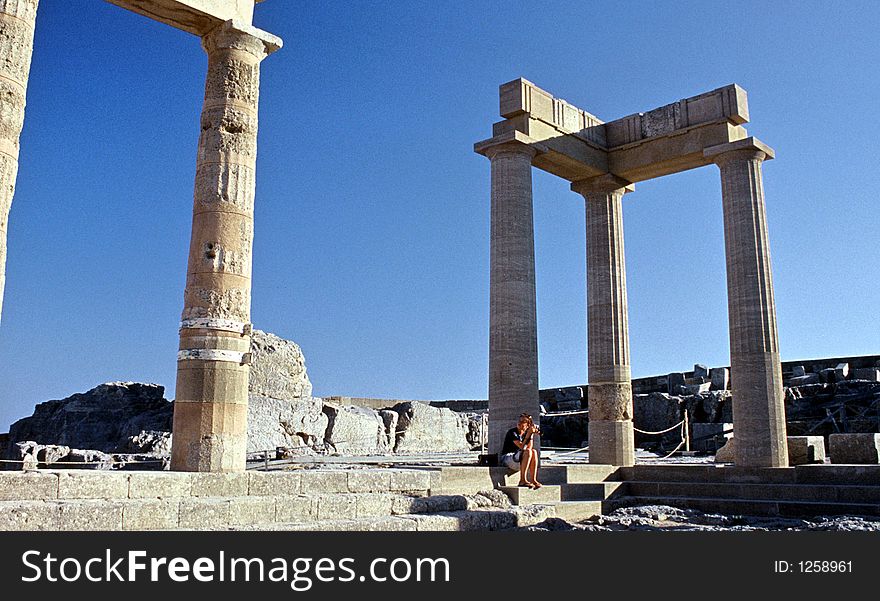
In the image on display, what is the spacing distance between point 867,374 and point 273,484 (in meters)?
22.8

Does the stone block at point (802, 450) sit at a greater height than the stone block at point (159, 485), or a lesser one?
greater

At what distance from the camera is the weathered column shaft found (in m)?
14.9

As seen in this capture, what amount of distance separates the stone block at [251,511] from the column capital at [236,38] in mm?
6315

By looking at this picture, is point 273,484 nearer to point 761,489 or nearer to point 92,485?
point 92,485

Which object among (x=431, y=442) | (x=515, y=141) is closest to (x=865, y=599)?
(x=515, y=141)

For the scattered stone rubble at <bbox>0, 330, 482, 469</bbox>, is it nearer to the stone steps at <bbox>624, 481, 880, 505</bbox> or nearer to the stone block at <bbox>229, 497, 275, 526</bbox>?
the stone steps at <bbox>624, 481, 880, 505</bbox>

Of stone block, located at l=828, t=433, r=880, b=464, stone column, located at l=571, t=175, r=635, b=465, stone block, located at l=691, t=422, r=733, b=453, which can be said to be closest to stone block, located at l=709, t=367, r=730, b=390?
stone block, located at l=691, t=422, r=733, b=453

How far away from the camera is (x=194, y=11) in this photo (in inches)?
432

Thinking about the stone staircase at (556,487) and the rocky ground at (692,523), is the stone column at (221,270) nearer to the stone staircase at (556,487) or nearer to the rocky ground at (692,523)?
the stone staircase at (556,487)

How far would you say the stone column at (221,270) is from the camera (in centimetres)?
1034

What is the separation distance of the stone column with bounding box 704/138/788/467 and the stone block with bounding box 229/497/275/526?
9463 millimetres

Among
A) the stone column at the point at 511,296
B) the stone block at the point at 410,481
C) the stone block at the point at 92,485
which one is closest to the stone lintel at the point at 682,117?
the stone column at the point at 511,296

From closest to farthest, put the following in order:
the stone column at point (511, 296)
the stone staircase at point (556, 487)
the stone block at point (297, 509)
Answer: the stone block at point (297, 509) < the stone staircase at point (556, 487) < the stone column at point (511, 296)

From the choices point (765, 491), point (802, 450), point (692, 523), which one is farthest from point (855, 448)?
point (692, 523)
